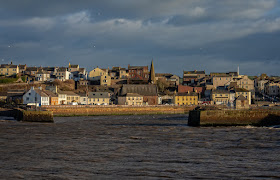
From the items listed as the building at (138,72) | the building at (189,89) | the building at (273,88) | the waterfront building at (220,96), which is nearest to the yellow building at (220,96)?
the waterfront building at (220,96)

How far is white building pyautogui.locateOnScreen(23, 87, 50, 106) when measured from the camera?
289 feet

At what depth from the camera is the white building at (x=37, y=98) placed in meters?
88.0

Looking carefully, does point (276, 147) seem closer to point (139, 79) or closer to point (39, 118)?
point (39, 118)

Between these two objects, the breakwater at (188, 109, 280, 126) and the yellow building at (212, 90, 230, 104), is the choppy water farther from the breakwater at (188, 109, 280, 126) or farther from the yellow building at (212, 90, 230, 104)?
the yellow building at (212, 90, 230, 104)

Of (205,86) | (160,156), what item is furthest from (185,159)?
(205,86)

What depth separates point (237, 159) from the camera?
21672 mm

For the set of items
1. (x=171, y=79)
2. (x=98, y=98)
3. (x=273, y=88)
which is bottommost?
(x=98, y=98)

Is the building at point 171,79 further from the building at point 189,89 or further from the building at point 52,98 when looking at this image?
the building at point 52,98

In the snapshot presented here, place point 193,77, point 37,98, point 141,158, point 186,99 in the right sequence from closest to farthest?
point 141,158 → point 37,98 → point 186,99 → point 193,77

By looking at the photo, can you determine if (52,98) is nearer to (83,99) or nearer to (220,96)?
(83,99)

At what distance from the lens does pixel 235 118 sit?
4359 cm

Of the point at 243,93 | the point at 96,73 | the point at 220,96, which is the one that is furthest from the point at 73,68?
the point at 243,93

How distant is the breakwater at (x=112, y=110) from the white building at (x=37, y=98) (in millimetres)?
9166

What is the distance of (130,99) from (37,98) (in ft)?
85.1
